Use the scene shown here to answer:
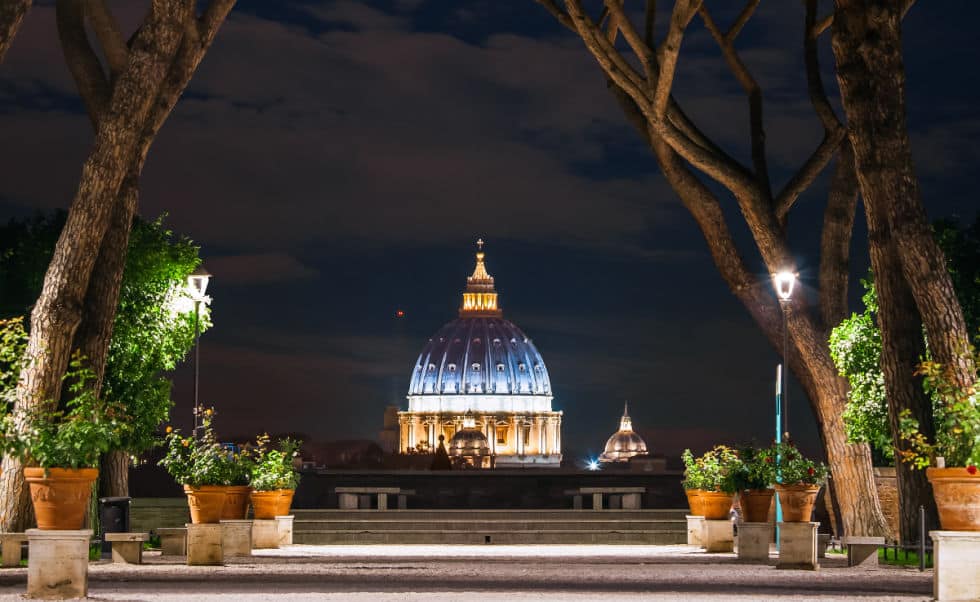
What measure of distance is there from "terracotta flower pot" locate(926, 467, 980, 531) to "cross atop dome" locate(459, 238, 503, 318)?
507 feet

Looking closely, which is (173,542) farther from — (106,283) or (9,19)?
(9,19)

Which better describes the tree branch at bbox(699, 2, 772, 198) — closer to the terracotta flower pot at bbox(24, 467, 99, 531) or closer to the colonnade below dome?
the terracotta flower pot at bbox(24, 467, 99, 531)

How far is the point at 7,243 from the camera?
92.5 ft

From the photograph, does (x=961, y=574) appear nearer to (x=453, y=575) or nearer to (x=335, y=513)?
(x=453, y=575)

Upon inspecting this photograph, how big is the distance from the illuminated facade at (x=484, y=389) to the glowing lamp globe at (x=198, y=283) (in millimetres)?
134310

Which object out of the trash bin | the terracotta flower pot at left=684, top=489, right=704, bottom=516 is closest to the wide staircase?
the terracotta flower pot at left=684, top=489, right=704, bottom=516

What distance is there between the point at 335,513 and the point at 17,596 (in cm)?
1764

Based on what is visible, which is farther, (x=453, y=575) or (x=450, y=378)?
(x=450, y=378)

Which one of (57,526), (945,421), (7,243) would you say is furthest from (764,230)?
(7,243)

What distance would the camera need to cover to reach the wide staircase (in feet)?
92.4

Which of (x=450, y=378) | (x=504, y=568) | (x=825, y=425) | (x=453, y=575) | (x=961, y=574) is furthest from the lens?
(x=450, y=378)

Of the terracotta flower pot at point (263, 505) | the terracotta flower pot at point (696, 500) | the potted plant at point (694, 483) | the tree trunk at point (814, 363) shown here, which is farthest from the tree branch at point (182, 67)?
the terracotta flower pot at point (696, 500)

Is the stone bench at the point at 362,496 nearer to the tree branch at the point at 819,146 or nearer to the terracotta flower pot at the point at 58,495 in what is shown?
the tree branch at the point at 819,146

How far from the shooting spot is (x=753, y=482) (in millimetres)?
19984
